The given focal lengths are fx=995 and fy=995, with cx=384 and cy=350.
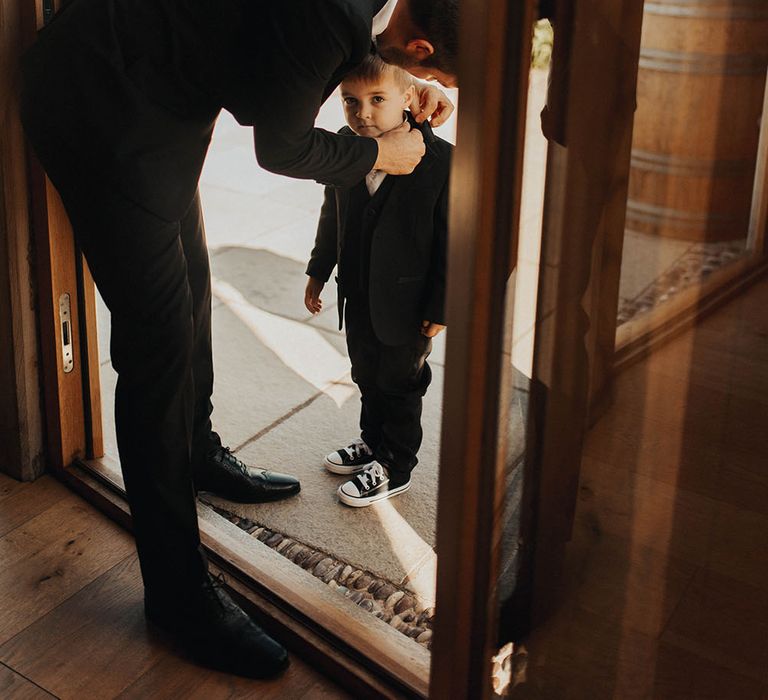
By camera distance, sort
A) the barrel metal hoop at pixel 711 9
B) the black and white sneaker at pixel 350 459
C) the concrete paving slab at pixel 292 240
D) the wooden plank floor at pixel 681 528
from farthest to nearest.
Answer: the concrete paving slab at pixel 292 240, the black and white sneaker at pixel 350 459, the wooden plank floor at pixel 681 528, the barrel metal hoop at pixel 711 9

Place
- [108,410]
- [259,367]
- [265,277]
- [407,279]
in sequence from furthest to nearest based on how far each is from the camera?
[265,277] → [259,367] → [108,410] → [407,279]

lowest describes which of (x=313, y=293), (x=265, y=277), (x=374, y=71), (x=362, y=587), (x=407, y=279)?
(x=362, y=587)

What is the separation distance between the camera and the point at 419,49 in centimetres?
156

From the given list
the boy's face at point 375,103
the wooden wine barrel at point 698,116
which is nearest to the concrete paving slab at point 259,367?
the boy's face at point 375,103

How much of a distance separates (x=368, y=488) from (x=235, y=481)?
28 cm

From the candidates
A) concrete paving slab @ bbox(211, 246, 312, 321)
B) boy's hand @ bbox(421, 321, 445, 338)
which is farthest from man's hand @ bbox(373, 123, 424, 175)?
concrete paving slab @ bbox(211, 246, 312, 321)

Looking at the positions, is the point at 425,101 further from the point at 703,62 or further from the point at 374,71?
the point at 703,62

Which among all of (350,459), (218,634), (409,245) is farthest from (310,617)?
(409,245)

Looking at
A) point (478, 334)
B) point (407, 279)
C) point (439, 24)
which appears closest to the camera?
point (478, 334)

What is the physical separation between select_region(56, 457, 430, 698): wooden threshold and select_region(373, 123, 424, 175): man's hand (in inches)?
30.1

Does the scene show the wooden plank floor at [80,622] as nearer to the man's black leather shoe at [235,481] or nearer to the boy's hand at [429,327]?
the man's black leather shoe at [235,481]

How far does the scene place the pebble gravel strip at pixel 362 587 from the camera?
5.87 feet

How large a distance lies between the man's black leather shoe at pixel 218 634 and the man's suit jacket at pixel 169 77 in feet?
2.17

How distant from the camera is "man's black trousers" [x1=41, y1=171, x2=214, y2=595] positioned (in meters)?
1.48
